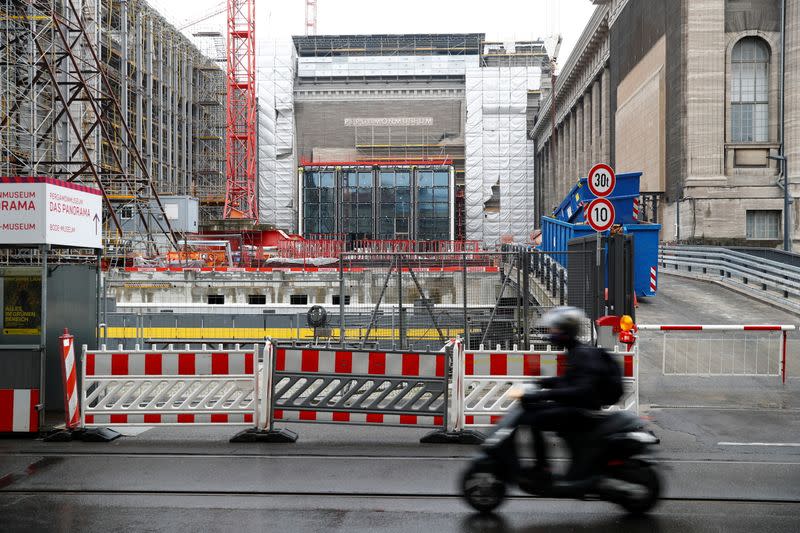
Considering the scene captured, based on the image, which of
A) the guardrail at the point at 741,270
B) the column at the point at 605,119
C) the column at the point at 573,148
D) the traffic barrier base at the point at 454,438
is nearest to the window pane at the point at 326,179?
the column at the point at 573,148

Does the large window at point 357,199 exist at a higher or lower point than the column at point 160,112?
lower

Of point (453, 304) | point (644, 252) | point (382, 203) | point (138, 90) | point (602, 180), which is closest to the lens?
point (602, 180)

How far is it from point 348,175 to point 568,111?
891 inches

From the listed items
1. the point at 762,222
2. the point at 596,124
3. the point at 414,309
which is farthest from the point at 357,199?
the point at 414,309

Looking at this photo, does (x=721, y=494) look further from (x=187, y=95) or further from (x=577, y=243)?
(x=187, y=95)

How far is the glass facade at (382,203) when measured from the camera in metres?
67.8

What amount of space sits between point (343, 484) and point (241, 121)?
224ft

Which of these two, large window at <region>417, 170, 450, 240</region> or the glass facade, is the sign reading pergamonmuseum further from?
large window at <region>417, 170, 450, 240</region>

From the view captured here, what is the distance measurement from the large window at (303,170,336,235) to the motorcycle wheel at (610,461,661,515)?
61.9 meters

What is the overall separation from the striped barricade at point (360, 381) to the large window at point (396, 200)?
58.8 m

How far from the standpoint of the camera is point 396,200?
224 feet

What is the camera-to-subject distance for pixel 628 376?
9883 millimetres

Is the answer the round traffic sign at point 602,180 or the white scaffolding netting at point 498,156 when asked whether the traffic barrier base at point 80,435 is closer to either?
the round traffic sign at point 602,180

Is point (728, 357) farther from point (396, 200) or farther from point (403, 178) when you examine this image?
point (403, 178)
